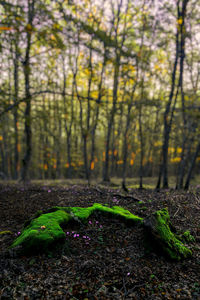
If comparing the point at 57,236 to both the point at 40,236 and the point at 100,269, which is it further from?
the point at 100,269

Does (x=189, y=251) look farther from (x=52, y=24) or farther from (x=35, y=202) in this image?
(x=52, y=24)

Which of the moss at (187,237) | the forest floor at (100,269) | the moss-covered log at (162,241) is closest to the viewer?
the forest floor at (100,269)

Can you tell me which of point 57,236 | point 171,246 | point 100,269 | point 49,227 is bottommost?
point 100,269

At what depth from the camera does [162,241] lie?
338 centimetres

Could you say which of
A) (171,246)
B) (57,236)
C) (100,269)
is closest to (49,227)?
(57,236)

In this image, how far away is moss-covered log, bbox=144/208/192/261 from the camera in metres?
3.35

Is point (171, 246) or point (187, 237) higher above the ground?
point (171, 246)

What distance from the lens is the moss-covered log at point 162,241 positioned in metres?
3.35

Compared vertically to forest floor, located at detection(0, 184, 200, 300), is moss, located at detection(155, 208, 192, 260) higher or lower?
higher

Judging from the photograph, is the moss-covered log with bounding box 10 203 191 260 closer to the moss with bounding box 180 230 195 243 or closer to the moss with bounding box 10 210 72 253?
the moss with bounding box 10 210 72 253

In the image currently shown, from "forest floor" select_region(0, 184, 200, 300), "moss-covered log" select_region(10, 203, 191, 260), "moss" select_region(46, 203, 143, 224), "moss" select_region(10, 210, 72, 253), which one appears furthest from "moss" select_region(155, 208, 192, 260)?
"moss" select_region(10, 210, 72, 253)

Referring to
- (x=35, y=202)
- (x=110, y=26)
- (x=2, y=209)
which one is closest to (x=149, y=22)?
(x=110, y=26)

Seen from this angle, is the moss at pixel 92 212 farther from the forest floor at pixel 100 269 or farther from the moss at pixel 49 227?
the forest floor at pixel 100 269

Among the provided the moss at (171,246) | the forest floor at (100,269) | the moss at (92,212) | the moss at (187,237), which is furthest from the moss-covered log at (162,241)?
the moss at (92,212)
